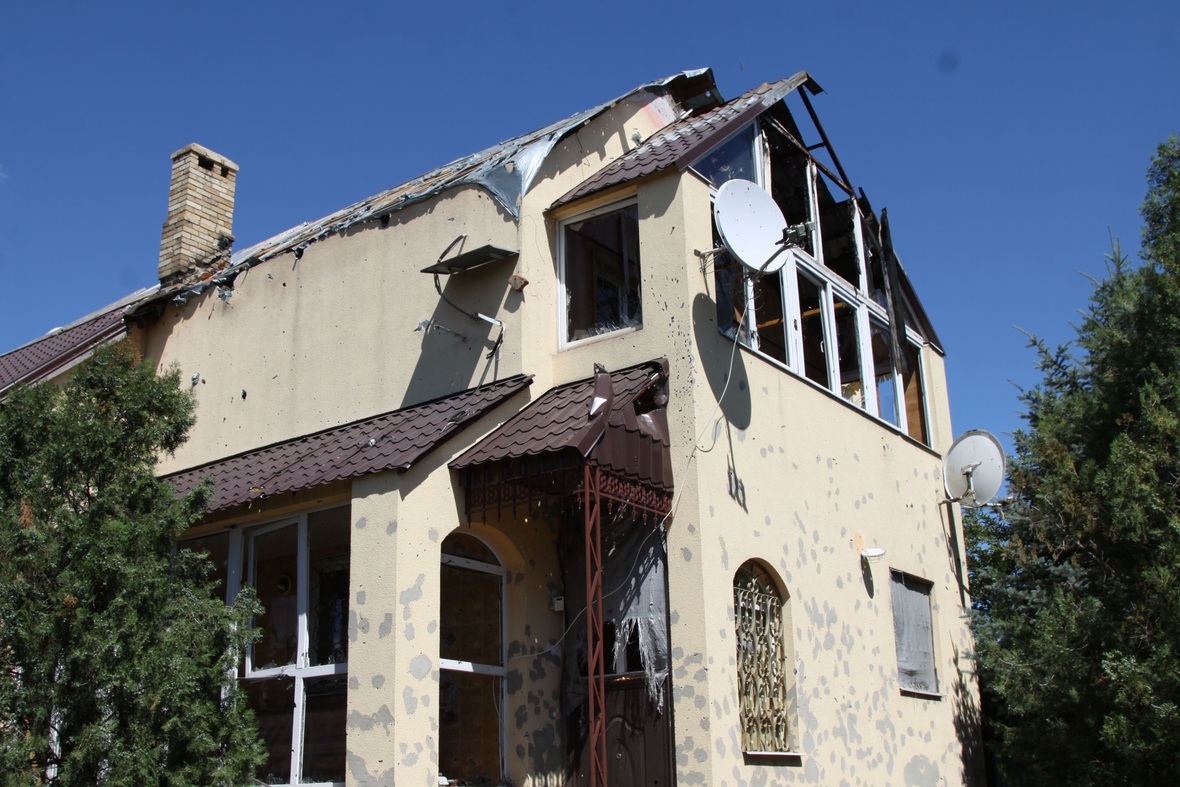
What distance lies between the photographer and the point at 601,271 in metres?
11.5

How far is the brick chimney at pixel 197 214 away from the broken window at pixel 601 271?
6361 millimetres

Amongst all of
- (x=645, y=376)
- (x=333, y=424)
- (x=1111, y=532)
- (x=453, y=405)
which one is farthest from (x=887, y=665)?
(x=333, y=424)

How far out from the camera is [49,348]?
51.1ft

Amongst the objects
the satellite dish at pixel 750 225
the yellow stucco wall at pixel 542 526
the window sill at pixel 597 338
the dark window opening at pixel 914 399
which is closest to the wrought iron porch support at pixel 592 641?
the yellow stucco wall at pixel 542 526

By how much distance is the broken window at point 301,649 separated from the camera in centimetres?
938

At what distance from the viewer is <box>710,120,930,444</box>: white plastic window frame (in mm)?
11586

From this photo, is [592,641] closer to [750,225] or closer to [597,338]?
[597,338]

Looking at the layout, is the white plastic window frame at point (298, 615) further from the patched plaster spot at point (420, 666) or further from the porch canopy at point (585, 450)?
the porch canopy at point (585, 450)

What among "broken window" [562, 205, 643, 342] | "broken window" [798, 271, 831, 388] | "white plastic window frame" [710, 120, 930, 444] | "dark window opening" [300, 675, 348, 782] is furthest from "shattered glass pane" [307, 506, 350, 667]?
"broken window" [798, 271, 831, 388]

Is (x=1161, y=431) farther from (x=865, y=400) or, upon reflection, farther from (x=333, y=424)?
(x=333, y=424)

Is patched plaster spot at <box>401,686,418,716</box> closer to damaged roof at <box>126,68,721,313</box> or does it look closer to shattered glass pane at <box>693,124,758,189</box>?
damaged roof at <box>126,68,721,313</box>

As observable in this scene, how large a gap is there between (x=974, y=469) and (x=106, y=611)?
1032 cm

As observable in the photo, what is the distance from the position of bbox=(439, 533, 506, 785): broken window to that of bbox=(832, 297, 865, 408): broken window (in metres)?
5.22

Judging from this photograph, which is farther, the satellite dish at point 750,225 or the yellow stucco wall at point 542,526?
the satellite dish at point 750,225
